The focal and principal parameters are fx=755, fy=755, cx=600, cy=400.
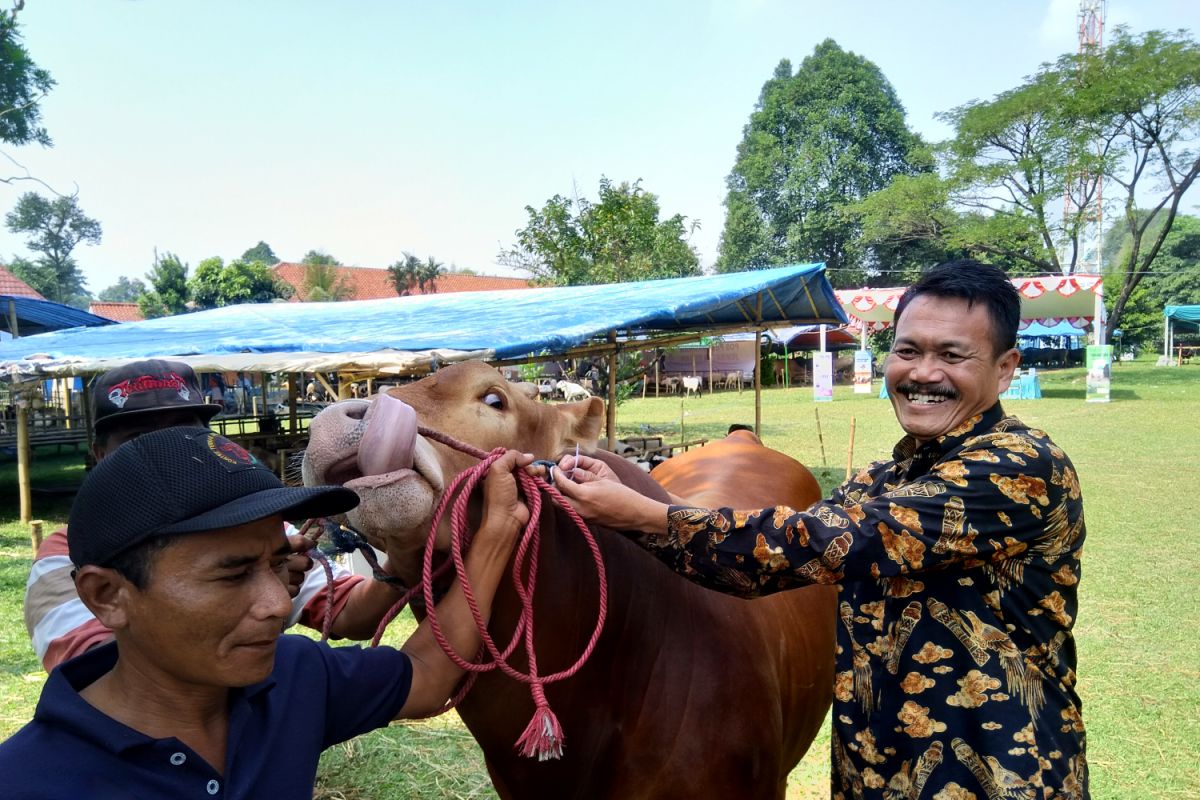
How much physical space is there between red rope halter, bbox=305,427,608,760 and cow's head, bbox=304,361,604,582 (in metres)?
0.05

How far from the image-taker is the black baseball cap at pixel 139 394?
2102 millimetres

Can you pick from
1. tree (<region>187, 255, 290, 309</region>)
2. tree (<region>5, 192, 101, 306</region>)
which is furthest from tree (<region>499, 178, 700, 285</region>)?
tree (<region>5, 192, 101, 306</region>)

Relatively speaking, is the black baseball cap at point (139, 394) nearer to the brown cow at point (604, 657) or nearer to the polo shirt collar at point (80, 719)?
the brown cow at point (604, 657)

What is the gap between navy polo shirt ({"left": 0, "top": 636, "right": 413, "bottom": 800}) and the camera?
1075 millimetres

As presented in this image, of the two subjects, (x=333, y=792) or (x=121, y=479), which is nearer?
(x=121, y=479)

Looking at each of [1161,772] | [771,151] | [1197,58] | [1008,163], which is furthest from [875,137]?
[1161,772]

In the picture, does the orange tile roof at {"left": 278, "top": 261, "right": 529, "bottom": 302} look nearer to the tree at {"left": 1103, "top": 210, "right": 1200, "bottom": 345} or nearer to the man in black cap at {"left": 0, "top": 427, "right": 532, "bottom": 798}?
the tree at {"left": 1103, "top": 210, "right": 1200, "bottom": 345}

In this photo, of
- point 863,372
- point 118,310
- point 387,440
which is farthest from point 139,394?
point 118,310

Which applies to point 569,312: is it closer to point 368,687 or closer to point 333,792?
point 333,792

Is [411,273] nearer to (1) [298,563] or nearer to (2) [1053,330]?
(2) [1053,330]

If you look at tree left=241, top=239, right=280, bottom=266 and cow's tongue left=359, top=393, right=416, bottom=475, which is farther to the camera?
tree left=241, top=239, right=280, bottom=266

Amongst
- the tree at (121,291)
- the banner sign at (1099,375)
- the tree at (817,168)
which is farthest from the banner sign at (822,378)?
the tree at (121,291)

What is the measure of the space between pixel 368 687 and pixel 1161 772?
→ 4.10 metres

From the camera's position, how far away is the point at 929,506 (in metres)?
1.48
